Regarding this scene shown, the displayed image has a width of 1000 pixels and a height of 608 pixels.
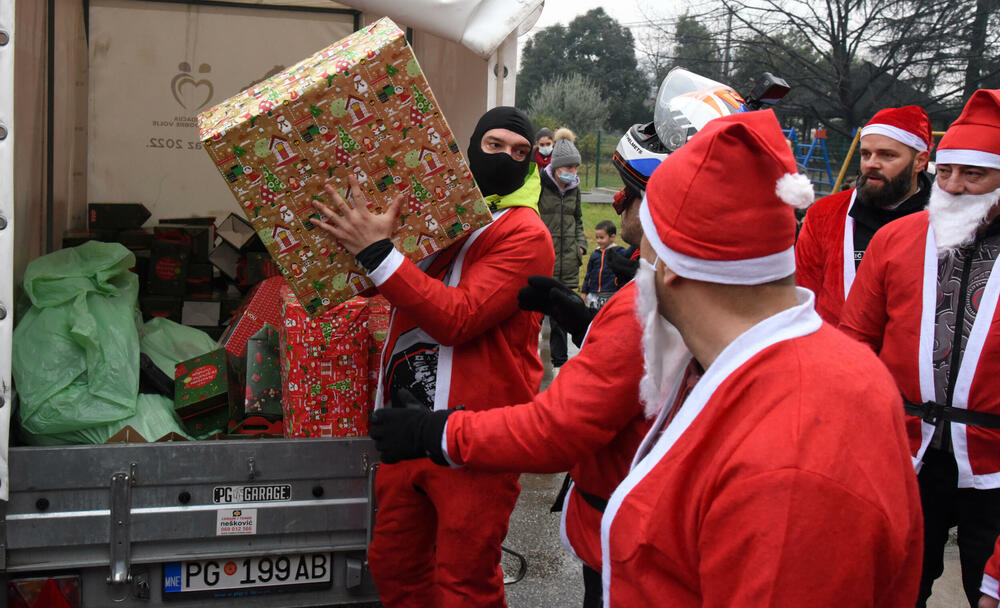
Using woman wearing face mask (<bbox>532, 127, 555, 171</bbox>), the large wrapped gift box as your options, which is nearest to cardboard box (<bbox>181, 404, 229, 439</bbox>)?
the large wrapped gift box

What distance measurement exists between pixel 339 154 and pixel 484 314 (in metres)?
A: 0.65

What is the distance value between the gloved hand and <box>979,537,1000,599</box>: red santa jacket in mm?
1168

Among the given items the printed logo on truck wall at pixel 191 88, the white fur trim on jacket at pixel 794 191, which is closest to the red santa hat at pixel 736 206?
the white fur trim on jacket at pixel 794 191

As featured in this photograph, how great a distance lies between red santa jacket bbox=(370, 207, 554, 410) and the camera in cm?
265

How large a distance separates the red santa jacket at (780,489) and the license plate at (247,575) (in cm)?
204

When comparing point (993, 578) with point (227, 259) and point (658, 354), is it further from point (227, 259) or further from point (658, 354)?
point (227, 259)

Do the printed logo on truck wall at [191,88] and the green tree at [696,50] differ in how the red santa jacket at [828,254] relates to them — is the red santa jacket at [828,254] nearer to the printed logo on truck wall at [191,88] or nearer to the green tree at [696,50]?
the printed logo on truck wall at [191,88]

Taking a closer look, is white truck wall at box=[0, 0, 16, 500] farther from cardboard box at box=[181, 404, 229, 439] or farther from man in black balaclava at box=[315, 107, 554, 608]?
man in black balaclava at box=[315, 107, 554, 608]

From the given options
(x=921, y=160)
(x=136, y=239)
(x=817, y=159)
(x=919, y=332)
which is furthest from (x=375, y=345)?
(x=817, y=159)

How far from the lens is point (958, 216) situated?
269 centimetres

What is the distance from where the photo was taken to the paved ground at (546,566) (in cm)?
404

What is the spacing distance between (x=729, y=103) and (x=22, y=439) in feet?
8.35

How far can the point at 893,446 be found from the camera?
1.15 metres

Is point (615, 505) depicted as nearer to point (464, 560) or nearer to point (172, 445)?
point (464, 560)
